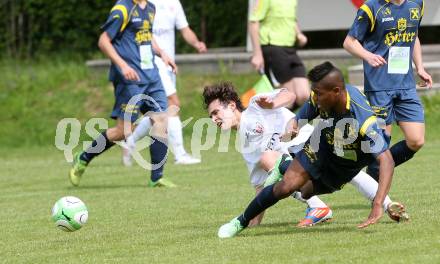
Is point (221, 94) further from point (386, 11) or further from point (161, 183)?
point (161, 183)

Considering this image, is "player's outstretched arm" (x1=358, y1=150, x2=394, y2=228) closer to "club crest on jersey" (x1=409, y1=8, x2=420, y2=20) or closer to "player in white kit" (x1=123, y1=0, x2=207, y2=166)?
"club crest on jersey" (x1=409, y1=8, x2=420, y2=20)

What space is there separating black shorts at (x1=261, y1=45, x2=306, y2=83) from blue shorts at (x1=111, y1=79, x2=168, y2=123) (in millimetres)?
3075

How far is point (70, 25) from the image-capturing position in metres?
21.9

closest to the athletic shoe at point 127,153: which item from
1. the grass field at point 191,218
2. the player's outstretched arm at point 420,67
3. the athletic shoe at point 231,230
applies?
the grass field at point 191,218

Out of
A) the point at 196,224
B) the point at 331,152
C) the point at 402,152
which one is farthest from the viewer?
the point at 402,152

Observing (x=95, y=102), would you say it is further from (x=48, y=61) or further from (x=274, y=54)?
(x=274, y=54)

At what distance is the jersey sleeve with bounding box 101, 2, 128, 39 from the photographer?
10.6 meters

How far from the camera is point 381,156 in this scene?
21.8 feet

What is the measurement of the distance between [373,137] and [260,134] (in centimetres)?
127

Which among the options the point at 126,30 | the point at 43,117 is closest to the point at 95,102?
the point at 43,117

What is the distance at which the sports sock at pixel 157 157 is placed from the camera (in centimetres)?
1072

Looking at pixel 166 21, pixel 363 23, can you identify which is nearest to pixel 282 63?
pixel 166 21

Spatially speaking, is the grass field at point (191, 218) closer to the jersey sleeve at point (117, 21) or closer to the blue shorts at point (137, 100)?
the blue shorts at point (137, 100)

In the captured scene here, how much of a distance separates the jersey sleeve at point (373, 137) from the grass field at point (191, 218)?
532 mm
